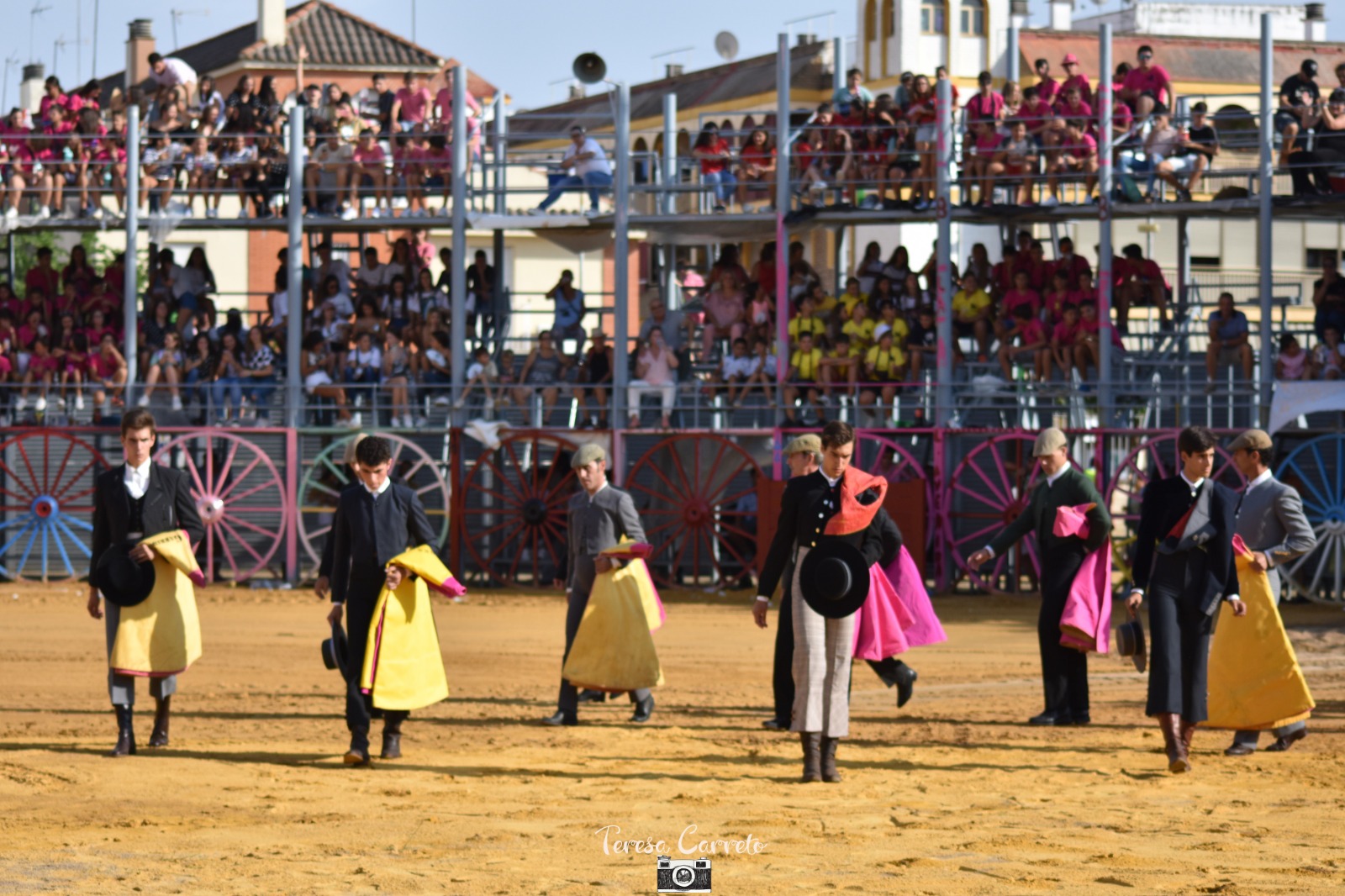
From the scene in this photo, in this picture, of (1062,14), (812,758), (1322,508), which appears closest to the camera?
(812,758)

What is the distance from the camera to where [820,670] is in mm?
10445

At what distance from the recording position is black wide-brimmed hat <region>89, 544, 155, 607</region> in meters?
11.5

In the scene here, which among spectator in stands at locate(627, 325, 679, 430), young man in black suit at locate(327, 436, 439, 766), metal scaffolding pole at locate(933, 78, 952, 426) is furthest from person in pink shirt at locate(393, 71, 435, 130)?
young man in black suit at locate(327, 436, 439, 766)

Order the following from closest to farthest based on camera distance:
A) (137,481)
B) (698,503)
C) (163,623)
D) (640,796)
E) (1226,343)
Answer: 1. (640,796)
2. (163,623)
3. (137,481)
4. (1226,343)
5. (698,503)

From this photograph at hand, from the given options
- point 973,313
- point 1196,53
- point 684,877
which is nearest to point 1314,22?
point 1196,53

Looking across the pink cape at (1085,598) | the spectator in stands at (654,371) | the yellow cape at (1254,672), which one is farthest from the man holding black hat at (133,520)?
the spectator in stands at (654,371)

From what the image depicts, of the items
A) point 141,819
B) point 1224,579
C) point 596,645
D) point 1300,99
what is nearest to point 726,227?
point 1300,99

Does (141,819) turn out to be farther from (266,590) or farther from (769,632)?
(266,590)

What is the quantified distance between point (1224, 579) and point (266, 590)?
14.9 metres

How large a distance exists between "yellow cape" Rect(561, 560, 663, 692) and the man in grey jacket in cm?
354

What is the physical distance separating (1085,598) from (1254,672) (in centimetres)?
159

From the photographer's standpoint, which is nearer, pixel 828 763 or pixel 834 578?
pixel 834 578

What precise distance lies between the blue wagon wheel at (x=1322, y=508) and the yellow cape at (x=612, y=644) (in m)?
11.2

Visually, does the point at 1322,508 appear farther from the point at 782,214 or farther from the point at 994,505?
the point at 782,214
